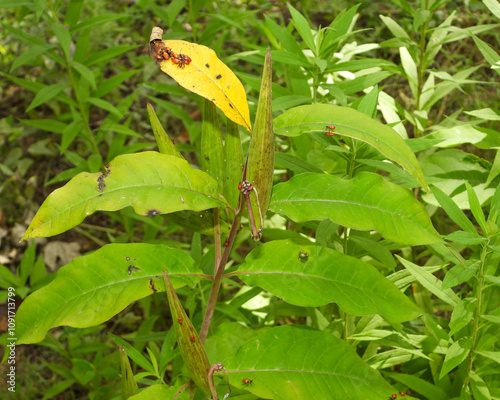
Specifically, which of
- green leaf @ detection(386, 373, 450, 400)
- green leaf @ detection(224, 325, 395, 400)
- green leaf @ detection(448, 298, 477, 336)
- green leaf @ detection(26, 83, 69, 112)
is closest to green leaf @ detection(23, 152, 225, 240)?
green leaf @ detection(224, 325, 395, 400)

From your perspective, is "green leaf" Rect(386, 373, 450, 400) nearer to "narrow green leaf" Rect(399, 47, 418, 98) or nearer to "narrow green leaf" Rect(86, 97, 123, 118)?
"narrow green leaf" Rect(399, 47, 418, 98)

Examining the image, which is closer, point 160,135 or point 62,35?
point 160,135

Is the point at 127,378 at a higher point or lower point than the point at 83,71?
lower

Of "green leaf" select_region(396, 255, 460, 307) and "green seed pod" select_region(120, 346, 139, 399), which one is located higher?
"green leaf" select_region(396, 255, 460, 307)

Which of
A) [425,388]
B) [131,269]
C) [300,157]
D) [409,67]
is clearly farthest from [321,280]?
[409,67]

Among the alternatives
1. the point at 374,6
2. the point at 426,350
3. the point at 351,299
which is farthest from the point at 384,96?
the point at 374,6

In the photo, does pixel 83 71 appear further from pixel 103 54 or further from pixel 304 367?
pixel 304 367
